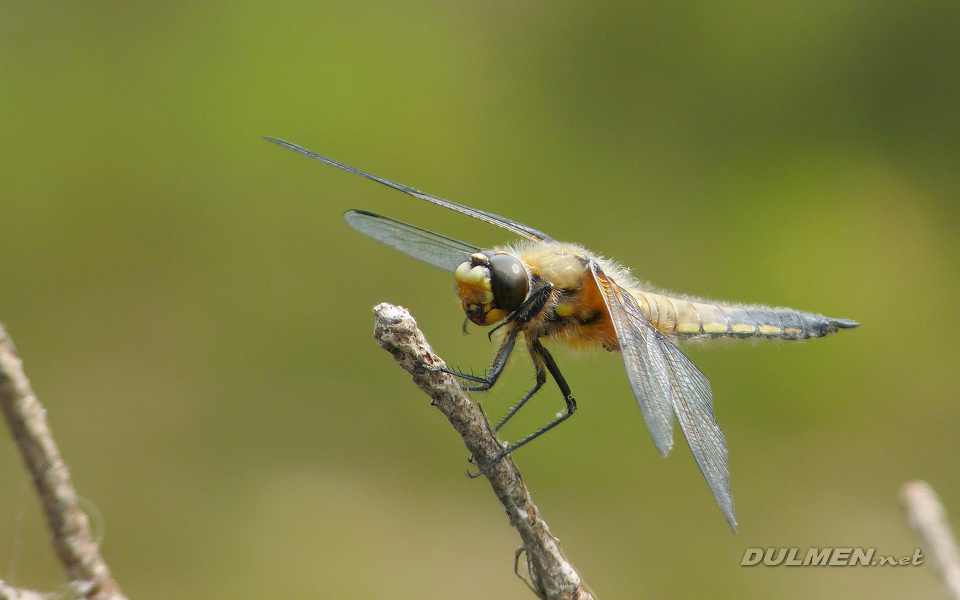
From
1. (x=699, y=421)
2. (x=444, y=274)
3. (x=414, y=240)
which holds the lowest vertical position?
(x=444, y=274)

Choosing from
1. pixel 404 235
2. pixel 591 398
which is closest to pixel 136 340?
pixel 404 235

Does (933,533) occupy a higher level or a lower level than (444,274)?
higher

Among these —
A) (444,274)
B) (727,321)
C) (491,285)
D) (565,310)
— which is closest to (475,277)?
(491,285)

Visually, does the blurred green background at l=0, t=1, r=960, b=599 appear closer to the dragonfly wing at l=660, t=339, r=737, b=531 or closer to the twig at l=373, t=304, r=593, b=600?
the dragonfly wing at l=660, t=339, r=737, b=531

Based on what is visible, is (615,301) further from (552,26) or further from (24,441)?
(552,26)

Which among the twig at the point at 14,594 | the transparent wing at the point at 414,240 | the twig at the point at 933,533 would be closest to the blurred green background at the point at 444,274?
the transparent wing at the point at 414,240

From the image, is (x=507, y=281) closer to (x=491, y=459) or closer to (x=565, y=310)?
(x=565, y=310)
